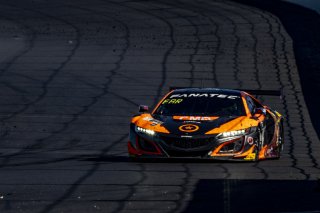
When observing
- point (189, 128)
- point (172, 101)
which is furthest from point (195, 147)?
point (172, 101)

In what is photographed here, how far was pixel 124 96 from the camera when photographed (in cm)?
2309

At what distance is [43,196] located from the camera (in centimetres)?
1090

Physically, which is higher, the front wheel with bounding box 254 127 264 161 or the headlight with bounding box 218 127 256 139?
the headlight with bounding box 218 127 256 139

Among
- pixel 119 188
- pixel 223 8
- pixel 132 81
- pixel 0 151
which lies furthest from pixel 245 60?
pixel 119 188

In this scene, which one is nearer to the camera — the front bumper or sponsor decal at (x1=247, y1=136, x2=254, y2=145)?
the front bumper

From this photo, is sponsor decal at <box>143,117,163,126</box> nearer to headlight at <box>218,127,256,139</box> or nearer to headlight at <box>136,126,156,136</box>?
headlight at <box>136,126,156,136</box>

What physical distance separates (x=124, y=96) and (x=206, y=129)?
8.57m

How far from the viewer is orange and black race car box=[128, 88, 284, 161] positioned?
14523mm

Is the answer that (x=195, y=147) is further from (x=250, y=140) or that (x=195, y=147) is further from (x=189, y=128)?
(x=250, y=140)

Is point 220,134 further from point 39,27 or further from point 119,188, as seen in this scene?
point 39,27

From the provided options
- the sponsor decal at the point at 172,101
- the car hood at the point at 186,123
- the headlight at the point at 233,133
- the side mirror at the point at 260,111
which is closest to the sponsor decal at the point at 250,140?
the headlight at the point at 233,133

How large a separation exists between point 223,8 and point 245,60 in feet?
28.4

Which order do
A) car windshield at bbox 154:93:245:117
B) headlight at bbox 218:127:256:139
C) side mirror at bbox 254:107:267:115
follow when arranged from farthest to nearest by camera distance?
side mirror at bbox 254:107:267:115
car windshield at bbox 154:93:245:117
headlight at bbox 218:127:256:139

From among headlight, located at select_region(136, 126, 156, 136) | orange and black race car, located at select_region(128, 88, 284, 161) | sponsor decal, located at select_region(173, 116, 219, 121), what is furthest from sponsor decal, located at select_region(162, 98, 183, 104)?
headlight, located at select_region(136, 126, 156, 136)
